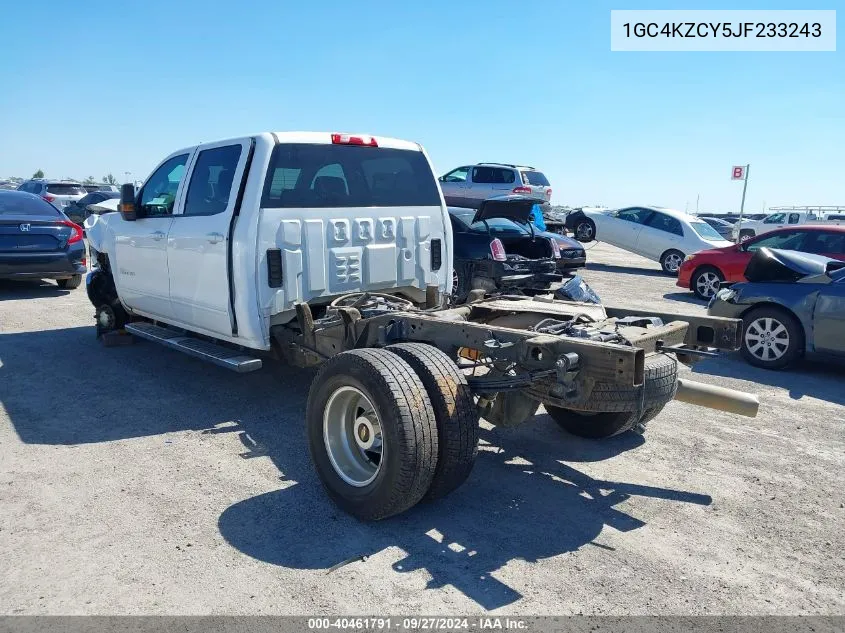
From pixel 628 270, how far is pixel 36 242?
14.0 metres

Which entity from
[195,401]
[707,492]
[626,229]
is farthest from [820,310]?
[626,229]

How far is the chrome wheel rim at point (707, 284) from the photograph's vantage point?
12750mm

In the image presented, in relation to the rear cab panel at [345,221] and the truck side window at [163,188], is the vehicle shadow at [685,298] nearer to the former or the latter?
the rear cab panel at [345,221]

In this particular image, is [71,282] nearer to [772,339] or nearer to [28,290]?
[28,290]

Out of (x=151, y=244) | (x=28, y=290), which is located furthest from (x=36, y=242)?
(x=151, y=244)

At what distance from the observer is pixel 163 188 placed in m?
6.30

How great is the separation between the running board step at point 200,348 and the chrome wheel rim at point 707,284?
10.1m

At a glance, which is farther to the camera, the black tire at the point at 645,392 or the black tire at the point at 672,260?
the black tire at the point at 672,260

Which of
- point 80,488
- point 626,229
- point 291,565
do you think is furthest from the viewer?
point 626,229

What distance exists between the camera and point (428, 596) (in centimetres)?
297

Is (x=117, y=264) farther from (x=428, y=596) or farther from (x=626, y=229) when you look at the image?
(x=626, y=229)

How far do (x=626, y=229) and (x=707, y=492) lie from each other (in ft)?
47.6

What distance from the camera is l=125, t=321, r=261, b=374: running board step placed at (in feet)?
16.2

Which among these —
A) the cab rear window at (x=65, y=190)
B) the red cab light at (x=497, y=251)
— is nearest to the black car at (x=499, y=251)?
the red cab light at (x=497, y=251)
